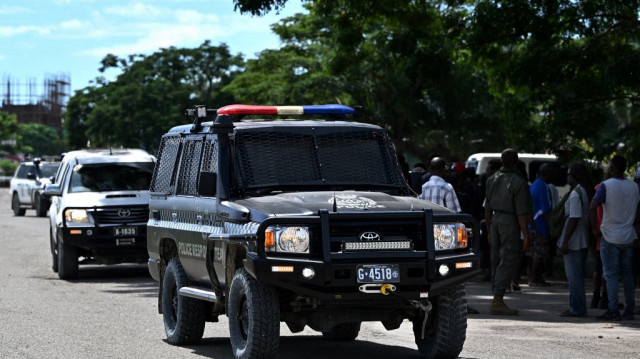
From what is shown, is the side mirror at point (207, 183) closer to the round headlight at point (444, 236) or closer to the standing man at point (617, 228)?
the round headlight at point (444, 236)

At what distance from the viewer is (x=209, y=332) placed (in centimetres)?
1286

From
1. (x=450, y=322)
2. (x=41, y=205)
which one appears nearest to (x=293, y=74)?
(x=41, y=205)

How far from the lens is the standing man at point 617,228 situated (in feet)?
45.2

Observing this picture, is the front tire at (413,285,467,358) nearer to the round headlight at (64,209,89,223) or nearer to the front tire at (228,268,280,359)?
the front tire at (228,268,280,359)

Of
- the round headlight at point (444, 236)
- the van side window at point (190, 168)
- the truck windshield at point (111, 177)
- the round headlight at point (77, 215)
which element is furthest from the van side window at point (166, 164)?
the truck windshield at point (111, 177)

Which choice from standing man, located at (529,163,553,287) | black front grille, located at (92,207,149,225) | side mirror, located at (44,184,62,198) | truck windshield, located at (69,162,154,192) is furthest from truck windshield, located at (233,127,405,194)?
side mirror, located at (44,184,62,198)

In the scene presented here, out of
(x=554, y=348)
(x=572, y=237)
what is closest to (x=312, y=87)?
(x=572, y=237)

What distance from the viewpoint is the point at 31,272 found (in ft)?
70.6

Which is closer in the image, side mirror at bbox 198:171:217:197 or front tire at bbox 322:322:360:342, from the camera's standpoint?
side mirror at bbox 198:171:217:197

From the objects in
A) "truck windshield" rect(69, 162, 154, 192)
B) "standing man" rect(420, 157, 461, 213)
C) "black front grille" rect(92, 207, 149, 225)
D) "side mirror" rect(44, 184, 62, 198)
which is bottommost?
"black front grille" rect(92, 207, 149, 225)

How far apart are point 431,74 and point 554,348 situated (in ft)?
41.7

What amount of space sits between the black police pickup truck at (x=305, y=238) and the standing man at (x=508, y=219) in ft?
9.77

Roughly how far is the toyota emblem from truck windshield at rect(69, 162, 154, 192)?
38.5ft

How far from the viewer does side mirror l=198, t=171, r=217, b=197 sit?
10523mm
